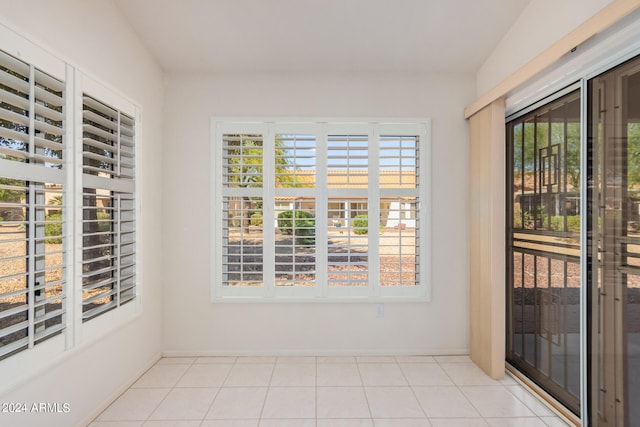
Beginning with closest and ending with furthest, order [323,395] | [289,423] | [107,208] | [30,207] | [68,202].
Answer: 1. [30,207]
2. [68,202]
3. [289,423]
4. [107,208]
5. [323,395]

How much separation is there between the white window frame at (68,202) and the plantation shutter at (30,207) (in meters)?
0.02

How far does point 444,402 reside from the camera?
2.30m

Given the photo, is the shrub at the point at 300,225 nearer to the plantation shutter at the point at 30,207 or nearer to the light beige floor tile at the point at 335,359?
the light beige floor tile at the point at 335,359

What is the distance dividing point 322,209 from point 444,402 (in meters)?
1.73

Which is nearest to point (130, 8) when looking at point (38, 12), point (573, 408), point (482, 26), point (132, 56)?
point (132, 56)

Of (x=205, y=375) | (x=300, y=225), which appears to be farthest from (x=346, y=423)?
(x=300, y=225)

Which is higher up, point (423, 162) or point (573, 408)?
point (423, 162)

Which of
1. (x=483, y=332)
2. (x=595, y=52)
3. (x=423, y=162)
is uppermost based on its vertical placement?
(x=595, y=52)

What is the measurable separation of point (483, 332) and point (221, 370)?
7.06 feet

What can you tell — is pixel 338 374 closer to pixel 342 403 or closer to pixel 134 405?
pixel 342 403

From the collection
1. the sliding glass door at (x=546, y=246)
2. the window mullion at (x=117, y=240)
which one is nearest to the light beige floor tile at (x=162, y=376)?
the window mullion at (x=117, y=240)

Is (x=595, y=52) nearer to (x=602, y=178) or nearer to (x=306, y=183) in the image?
(x=602, y=178)

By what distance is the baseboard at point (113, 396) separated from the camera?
2068 mm

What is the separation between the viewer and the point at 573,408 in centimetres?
209
